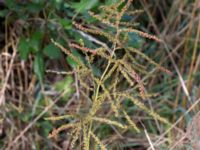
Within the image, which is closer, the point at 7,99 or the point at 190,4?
the point at 7,99

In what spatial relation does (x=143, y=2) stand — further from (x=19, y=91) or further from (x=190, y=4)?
(x=19, y=91)

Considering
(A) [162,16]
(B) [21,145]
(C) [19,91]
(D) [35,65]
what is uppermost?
(A) [162,16]

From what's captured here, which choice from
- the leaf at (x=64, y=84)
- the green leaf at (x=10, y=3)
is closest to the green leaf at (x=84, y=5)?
the green leaf at (x=10, y=3)

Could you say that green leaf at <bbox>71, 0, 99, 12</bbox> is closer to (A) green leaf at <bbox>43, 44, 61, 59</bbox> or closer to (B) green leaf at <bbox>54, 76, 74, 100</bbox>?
(A) green leaf at <bbox>43, 44, 61, 59</bbox>

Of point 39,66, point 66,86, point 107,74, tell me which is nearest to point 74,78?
point 66,86

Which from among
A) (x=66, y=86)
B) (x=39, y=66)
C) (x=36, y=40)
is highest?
(x=36, y=40)

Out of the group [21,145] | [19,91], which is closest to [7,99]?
[19,91]

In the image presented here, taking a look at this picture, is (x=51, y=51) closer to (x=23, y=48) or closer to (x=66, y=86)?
(x=23, y=48)
